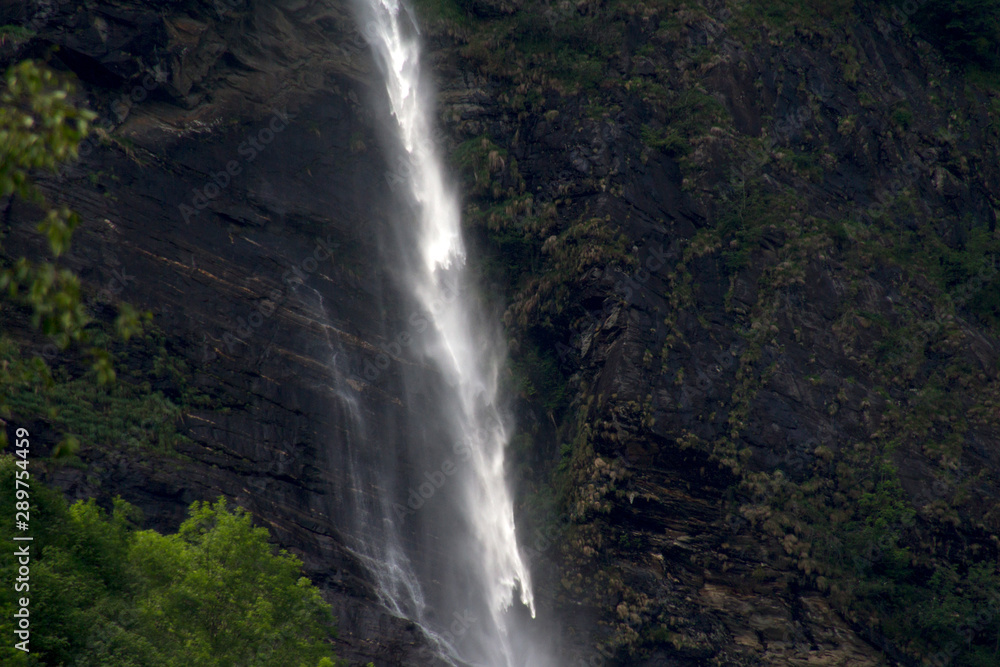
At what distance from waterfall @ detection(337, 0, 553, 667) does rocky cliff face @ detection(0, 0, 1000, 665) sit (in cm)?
109

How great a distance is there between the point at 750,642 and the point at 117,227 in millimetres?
27455

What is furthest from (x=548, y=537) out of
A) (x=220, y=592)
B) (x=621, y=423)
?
(x=220, y=592)

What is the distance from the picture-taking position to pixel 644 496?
1192 inches

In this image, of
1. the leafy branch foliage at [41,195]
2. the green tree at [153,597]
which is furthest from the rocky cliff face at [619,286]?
the leafy branch foliage at [41,195]

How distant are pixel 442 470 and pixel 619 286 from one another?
1067 cm

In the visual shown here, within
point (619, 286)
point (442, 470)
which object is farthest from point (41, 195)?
point (619, 286)

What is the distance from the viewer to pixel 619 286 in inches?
1326

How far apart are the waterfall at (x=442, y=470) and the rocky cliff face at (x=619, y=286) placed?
43.0 inches

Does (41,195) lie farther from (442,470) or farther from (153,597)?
(442,470)

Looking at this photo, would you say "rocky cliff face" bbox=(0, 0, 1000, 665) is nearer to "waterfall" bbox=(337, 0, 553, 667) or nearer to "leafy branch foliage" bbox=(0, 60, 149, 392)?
"waterfall" bbox=(337, 0, 553, 667)

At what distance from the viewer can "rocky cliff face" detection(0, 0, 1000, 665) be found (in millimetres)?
28656

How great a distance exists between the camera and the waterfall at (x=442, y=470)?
28141mm

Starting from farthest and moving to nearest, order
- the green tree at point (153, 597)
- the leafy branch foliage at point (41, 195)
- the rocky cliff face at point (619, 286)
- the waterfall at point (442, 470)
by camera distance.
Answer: the rocky cliff face at point (619, 286), the waterfall at point (442, 470), the green tree at point (153, 597), the leafy branch foliage at point (41, 195)

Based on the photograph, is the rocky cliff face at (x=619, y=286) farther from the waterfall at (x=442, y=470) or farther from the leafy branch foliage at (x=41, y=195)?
the leafy branch foliage at (x=41, y=195)
